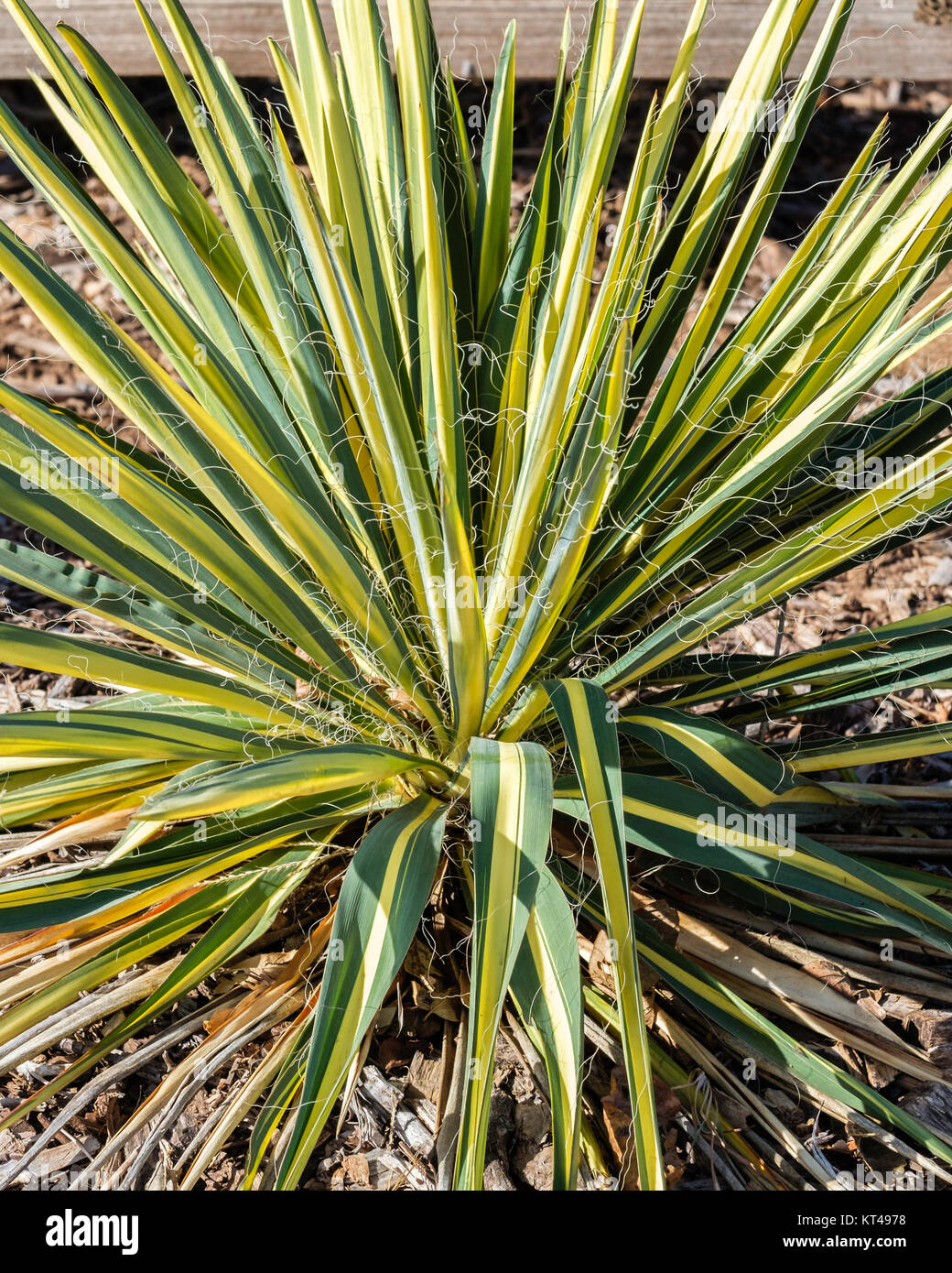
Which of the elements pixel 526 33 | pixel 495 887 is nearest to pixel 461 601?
pixel 495 887

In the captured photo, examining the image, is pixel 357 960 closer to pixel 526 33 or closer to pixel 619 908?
pixel 619 908

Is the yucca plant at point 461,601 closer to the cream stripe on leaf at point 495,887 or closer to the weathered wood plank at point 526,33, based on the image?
the cream stripe on leaf at point 495,887

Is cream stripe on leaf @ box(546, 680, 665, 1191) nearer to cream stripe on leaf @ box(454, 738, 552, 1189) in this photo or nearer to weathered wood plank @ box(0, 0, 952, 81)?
cream stripe on leaf @ box(454, 738, 552, 1189)

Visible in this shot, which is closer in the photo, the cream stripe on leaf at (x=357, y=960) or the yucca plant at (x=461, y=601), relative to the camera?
the cream stripe on leaf at (x=357, y=960)

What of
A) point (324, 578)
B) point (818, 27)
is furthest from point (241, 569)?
point (818, 27)

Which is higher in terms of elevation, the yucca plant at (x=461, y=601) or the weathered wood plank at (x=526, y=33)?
the weathered wood plank at (x=526, y=33)

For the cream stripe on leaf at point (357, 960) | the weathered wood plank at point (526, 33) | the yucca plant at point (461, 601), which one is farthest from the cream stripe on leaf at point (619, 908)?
the weathered wood plank at point (526, 33)
